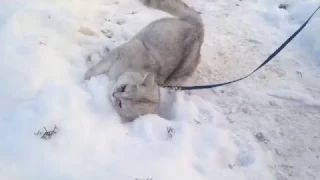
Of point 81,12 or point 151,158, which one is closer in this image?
point 151,158

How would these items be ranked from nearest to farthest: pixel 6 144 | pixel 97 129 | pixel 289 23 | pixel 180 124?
pixel 6 144 → pixel 97 129 → pixel 180 124 → pixel 289 23

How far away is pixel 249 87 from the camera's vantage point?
4.81m

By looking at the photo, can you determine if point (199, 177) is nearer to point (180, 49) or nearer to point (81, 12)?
point (180, 49)

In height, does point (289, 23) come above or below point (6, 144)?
below

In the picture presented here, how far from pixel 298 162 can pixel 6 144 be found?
2.65 metres

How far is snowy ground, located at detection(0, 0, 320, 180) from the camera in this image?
3350 mm

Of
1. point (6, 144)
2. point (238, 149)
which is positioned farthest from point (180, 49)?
point (6, 144)

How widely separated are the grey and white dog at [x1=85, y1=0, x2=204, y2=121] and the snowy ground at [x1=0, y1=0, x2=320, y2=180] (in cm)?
19

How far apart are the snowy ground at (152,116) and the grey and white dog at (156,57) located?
190 mm

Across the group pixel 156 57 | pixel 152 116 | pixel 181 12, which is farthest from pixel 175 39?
pixel 152 116

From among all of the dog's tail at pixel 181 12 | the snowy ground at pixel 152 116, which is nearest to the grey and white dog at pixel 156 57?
the dog's tail at pixel 181 12

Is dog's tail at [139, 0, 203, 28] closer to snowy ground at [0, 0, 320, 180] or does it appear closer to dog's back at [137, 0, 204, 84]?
dog's back at [137, 0, 204, 84]

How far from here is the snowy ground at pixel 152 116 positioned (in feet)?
11.0

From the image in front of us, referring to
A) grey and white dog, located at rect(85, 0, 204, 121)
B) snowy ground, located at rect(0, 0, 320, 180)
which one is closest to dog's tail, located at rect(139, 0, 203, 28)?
grey and white dog, located at rect(85, 0, 204, 121)
